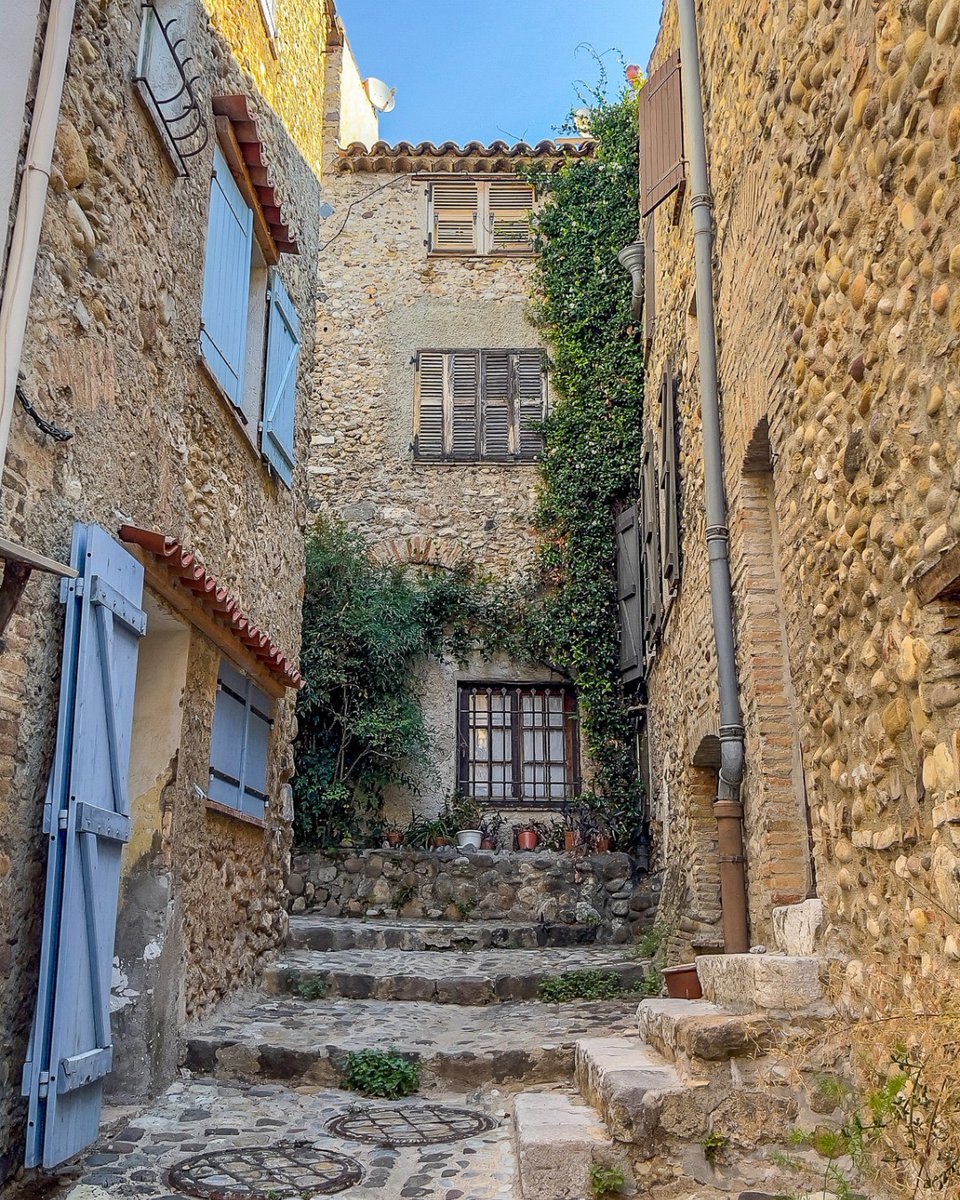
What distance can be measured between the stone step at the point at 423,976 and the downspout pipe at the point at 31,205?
14.6 feet

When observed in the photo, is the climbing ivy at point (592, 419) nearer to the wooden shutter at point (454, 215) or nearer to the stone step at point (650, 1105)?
the wooden shutter at point (454, 215)

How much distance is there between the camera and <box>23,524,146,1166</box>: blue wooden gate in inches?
145

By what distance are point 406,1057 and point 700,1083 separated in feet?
8.39

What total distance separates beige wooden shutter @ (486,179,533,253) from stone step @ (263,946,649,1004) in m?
9.06

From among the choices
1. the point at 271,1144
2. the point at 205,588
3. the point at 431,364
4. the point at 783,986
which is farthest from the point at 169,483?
the point at 431,364

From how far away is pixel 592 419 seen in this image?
12.3 metres

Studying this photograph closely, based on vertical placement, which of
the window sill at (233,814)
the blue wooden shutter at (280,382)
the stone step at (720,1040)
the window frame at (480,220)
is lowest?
the stone step at (720,1040)

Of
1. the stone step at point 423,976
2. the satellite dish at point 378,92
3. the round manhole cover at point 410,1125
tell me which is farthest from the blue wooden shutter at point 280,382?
the satellite dish at point 378,92

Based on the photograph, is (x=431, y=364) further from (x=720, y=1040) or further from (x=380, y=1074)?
(x=720, y=1040)

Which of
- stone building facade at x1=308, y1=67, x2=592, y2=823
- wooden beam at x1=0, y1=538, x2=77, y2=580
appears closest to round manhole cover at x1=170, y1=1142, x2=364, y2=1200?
wooden beam at x1=0, y1=538, x2=77, y2=580

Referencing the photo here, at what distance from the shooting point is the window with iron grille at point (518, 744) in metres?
11.5

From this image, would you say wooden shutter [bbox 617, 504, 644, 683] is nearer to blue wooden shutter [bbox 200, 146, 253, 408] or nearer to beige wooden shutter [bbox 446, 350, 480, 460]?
beige wooden shutter [bbox 446, 350, 480, 460]

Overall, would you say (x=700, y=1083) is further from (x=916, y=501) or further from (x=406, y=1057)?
(x=406, y=1057)

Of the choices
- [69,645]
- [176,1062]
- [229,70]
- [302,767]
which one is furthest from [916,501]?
[302,767]
